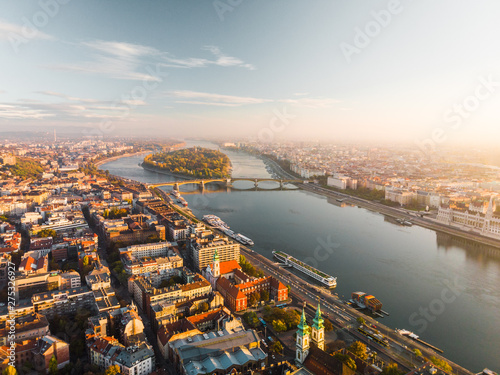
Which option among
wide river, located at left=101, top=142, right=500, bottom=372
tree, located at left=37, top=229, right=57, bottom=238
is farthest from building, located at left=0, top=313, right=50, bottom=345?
wide river, located at left=101, top=142, right=500, bottom=372

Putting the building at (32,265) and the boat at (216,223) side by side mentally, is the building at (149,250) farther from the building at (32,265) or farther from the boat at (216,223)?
the boat at (216,223)

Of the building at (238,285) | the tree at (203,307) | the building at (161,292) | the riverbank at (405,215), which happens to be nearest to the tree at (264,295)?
the building at (238,285)

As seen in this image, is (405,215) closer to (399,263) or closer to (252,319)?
(399,263)

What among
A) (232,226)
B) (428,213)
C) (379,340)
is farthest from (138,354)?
(428,213)

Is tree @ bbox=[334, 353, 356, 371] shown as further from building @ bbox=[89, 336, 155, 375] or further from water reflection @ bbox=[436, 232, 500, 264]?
water reflection @ bbox=[436, 232, 500, 264]

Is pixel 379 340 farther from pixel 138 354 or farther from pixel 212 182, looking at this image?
pixel 212 182

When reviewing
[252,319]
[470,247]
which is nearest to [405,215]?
[470,247]
